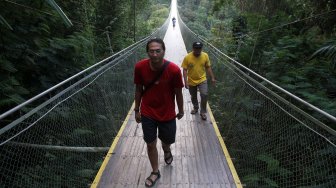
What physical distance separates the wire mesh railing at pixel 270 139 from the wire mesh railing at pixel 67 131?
6.20ft

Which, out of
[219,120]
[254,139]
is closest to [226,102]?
[219,120]

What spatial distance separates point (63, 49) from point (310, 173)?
3.99 metres

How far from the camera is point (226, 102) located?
584 centimetres

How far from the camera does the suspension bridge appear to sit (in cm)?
308

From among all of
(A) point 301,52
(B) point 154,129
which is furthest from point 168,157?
(A) point 301,52

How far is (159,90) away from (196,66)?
6.57 feet

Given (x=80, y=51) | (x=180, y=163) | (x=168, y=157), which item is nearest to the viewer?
(x=168, y=157)

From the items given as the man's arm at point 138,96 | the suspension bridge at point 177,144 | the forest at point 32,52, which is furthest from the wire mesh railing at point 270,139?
the forest at point 32,52

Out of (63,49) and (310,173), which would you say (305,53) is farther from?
(63,49)

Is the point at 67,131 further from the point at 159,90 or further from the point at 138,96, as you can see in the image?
the point at 159,90

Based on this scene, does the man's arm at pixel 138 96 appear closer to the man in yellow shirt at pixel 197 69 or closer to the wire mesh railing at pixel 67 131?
the wire mesh railing at pixel 67 131

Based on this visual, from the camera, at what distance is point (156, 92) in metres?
2.95

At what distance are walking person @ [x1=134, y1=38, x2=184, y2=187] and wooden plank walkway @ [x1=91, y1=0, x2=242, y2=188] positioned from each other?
17.9 inches

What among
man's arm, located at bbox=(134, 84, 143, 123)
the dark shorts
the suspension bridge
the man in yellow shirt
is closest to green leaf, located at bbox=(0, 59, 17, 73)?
the suspension bridge
